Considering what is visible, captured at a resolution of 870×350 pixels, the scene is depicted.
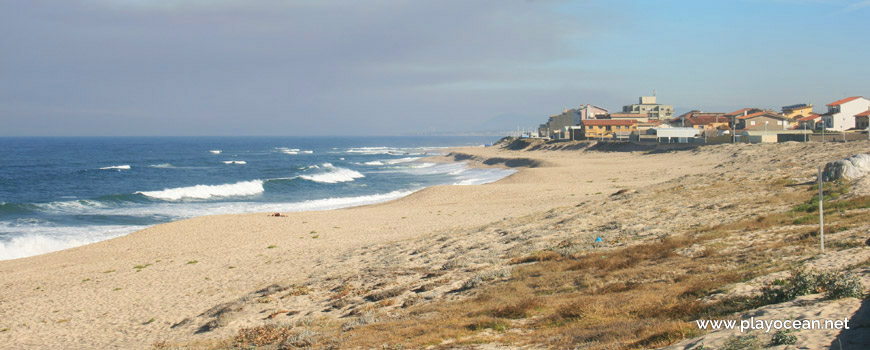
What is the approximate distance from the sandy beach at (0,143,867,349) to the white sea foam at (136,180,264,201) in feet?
62.4

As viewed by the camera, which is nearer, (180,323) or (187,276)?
(180,323)

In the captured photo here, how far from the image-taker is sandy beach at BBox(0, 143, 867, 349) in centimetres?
1363

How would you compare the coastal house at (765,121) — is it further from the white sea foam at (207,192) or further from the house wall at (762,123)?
the white sea foam at (207,192)

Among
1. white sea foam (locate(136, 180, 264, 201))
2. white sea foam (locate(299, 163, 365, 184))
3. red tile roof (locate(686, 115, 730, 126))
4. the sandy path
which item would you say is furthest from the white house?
white sea foam (locate(136, 180, 264, 201))

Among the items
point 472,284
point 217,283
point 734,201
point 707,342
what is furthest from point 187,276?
point 734,201

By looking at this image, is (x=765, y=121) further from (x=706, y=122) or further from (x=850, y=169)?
(x=850, y=169)

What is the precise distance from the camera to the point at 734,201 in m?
18.8

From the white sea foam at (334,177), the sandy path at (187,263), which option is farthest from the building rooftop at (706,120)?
the sandy path at (187,263)

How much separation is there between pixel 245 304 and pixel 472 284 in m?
5.55

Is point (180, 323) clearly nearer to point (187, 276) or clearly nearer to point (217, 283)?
point (217, 283)

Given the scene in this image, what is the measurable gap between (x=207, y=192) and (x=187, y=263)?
31.5 meters

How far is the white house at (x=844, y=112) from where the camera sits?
73.6 meters

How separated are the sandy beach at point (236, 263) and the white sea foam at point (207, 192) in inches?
749

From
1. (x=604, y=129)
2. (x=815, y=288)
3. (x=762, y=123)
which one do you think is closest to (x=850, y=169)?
(x=815, y=288)
